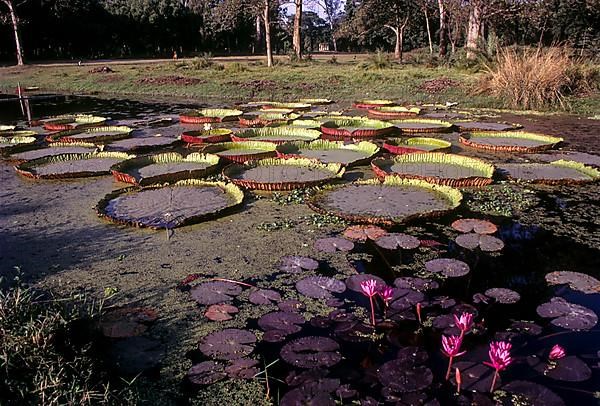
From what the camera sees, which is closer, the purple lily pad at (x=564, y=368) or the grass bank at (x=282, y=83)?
the purple lily pad at (x=564, y=368)

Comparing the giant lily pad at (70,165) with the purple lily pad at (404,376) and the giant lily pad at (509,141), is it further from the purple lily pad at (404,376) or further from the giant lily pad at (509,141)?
the giant lily pad at (509,141)

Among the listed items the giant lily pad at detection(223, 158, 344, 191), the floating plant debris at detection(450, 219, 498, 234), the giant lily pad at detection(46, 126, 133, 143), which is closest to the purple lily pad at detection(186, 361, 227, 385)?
the floating plant debris at detection(450, 219, 498, 234)

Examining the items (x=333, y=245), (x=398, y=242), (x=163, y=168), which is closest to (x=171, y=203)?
(x=163, y=168)

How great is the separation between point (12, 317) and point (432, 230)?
10.1 ft

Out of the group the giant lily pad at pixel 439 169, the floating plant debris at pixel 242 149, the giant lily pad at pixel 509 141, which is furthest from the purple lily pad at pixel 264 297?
the giant lily pad at pixel 509 141

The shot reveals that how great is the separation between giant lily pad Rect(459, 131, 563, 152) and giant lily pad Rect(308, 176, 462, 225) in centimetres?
264

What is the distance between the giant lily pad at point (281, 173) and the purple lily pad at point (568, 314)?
2906mm

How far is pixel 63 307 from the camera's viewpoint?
2.98 m

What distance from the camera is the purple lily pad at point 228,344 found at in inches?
103

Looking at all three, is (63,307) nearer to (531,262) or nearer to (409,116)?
(531,262)

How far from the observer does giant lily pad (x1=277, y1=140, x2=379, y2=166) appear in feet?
21.6

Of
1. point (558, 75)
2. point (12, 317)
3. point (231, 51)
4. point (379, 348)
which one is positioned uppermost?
point (231, 51)

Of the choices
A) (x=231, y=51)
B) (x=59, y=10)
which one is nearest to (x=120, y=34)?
(x=59, y=10)

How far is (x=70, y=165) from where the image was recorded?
6.55 metres
